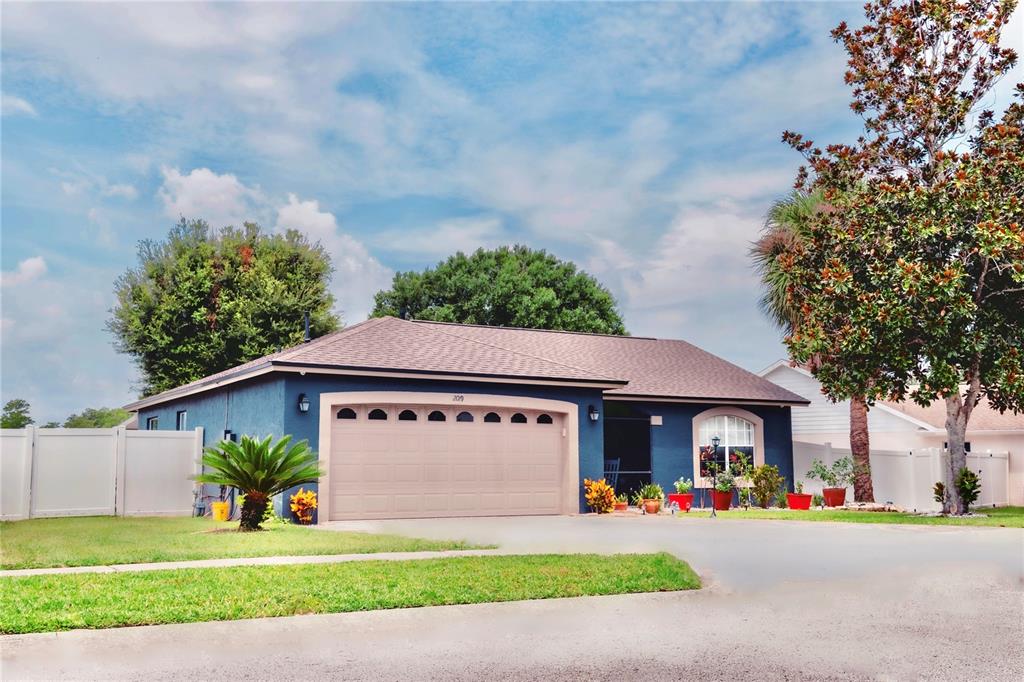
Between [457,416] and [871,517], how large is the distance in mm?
10049

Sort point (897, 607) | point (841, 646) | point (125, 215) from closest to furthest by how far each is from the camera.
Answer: point (841, 646), point (897, 607), point (125, 215)

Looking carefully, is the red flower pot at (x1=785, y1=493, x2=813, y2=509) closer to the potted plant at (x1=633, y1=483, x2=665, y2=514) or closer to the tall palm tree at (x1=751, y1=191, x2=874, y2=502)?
the tall palm tree at (x1=751, y1=191, x2=874, y2=502)

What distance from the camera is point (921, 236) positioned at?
21469 mm

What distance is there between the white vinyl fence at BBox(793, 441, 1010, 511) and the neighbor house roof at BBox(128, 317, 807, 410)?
285 cm

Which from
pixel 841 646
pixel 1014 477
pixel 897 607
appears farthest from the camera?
pixel 1014 477

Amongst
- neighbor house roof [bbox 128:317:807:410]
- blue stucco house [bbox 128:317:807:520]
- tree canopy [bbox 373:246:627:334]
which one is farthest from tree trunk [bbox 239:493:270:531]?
tree canopy [bbox 373:246:627:334]

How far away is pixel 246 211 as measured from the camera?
47.9m

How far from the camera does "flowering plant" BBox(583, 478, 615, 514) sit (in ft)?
75.4

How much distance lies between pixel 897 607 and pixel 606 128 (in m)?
18.1

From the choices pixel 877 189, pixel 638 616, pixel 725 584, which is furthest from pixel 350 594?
pixel 877 189

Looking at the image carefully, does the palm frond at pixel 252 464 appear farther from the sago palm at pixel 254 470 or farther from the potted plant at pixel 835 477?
the potted plant at pixel 835 477

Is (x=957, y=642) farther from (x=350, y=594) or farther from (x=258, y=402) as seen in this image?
(x=258, y=402)

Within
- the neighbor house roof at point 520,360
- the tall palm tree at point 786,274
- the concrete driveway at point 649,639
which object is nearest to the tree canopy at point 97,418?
the neighbor house roof at point 520,360

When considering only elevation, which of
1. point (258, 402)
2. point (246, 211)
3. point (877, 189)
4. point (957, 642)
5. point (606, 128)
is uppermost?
point (246, 211)
